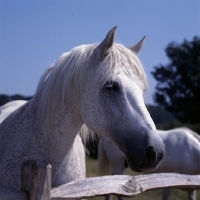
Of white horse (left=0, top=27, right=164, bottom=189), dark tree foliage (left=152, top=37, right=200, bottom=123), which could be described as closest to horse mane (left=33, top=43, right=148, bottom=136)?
white horse (left=0, top=27, right=164, bottom=189)

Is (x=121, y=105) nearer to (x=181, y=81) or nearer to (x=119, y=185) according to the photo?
(x=119, y=185)

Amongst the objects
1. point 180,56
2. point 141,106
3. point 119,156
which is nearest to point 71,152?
point 141,106

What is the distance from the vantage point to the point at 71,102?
251 cm

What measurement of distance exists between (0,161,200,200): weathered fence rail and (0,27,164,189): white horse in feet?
0.71

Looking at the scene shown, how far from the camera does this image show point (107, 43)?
2389 millimetres

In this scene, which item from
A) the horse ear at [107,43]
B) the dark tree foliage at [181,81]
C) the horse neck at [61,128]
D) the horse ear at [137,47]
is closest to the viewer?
the horse ear at [107,43]

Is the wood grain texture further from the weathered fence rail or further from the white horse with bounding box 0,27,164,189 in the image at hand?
the white horse with bounding box 0,27,164,189

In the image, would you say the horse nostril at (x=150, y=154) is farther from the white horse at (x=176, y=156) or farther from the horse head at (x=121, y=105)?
the white horse at (x=176, y=156)

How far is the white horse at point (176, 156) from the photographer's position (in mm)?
7273

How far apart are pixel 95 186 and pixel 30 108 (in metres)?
0.79

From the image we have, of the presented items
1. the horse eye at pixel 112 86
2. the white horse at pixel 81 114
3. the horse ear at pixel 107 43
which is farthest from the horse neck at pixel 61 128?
the horse ear at pixel 107 43

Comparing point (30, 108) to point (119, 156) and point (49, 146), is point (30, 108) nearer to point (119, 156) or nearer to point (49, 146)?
point (49, 146)

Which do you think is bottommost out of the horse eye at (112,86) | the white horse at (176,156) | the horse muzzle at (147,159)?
the white horse at (176,156)

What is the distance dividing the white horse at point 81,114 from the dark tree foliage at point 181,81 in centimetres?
2589
